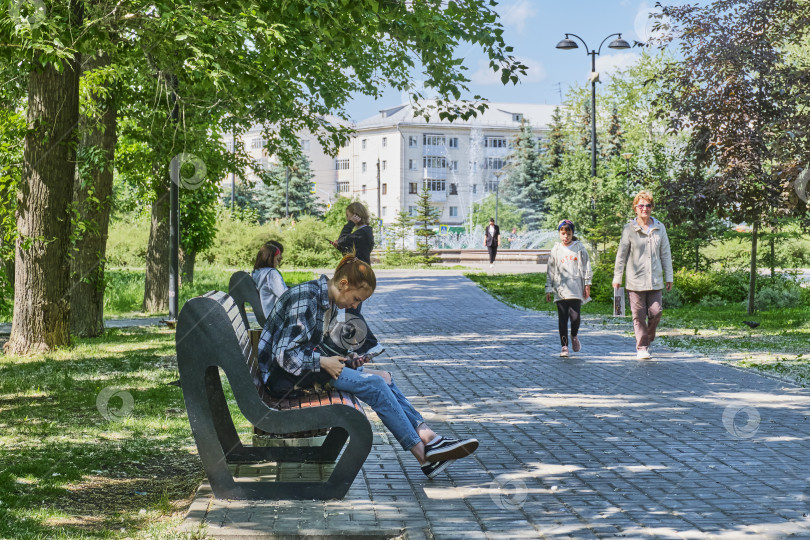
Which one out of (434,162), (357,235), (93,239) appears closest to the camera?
(357,235)

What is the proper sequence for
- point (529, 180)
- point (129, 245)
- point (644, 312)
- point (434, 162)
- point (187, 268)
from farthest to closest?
1. point (434, 162)
2. point (529, 180)
3. point (129, 245)
4. point (187, 268)
5. point (644, 312)

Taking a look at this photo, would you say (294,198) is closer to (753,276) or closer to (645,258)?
(753,276)

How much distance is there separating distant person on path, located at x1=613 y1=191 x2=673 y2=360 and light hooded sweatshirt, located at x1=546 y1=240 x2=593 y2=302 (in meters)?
0.43

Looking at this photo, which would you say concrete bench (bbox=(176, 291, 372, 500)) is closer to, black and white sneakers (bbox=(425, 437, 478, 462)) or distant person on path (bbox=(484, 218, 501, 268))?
black and white sneakers (bbox=(425, 437, 478, 462))

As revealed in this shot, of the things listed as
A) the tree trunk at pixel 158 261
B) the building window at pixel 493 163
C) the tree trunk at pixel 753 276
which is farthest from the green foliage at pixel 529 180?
the tree trunk at pixel 158 261

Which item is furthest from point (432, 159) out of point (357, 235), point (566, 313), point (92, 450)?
point (92, 450)

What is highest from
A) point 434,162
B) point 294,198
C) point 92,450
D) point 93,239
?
point 434,162

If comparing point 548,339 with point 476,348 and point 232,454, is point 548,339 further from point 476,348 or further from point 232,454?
point 232,454

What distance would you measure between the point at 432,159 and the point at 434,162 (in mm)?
578

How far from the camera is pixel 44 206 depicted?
1140 centimetres

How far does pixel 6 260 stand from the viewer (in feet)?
42.9

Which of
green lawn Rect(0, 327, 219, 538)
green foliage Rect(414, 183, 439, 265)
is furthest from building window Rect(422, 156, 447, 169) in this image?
green lawn Rect(0, 327, 219, 538)

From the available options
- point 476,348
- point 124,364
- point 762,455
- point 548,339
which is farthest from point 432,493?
point 548,339

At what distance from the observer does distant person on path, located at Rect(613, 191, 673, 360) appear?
39.1 ft
